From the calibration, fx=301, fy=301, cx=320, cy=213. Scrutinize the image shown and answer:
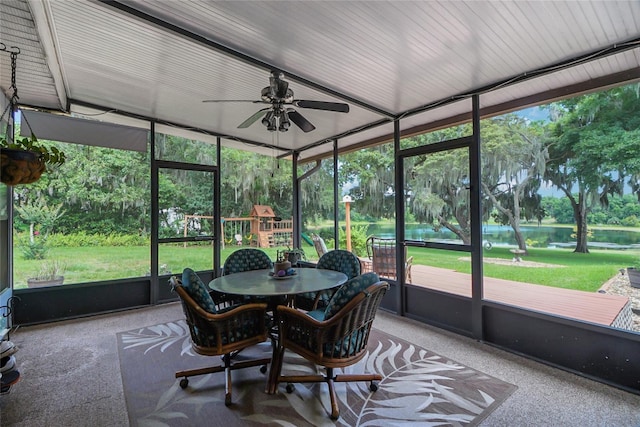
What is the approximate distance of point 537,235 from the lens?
3.41m

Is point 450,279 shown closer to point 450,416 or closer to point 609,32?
point 450,416

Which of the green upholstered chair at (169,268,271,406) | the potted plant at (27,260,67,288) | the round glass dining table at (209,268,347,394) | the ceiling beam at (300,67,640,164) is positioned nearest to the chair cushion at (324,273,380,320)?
the round glass dining table at (209,268,347,394)

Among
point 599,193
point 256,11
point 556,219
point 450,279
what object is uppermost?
point 256,11

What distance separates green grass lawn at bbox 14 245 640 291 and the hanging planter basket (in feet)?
10.0

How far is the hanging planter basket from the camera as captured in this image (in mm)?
1748

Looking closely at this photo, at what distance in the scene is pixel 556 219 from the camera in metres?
3.19

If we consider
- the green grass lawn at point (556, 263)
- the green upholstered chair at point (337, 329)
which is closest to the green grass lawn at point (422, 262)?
the green grass lawn at point (556, 263)

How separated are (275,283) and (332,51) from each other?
2.17m

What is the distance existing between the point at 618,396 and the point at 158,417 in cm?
342

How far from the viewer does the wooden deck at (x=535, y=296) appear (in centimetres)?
305

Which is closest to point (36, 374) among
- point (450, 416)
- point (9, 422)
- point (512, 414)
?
point (9, 422)

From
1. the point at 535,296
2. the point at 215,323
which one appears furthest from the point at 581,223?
the point at 215,323

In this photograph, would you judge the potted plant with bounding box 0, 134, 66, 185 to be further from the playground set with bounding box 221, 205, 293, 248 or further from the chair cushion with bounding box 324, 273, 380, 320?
the playground set with bounding box 221, 205, 293, 248

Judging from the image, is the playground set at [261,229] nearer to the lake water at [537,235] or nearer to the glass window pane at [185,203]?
the glass window pane at [185,203]
